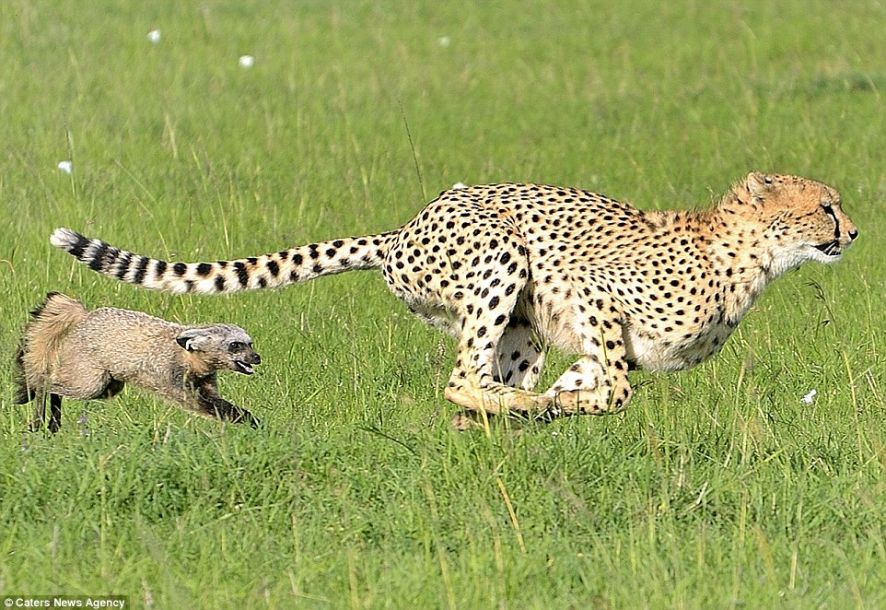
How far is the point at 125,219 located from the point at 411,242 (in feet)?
8.79

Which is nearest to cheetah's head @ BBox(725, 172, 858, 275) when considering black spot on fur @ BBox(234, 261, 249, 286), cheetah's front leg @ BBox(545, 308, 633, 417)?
cheetah's front leg @ BBox(545, 308, 633, 417)

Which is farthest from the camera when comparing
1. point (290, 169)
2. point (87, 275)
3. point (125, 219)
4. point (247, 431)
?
point (290, 169)

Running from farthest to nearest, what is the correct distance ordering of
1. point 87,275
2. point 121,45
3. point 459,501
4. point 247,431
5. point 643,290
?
1. point 121,45
2. point 87,275
3. point 643,290
4. point 247,431
5. point 459,501

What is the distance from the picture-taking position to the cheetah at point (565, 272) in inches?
211

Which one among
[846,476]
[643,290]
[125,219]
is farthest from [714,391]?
[125,219]

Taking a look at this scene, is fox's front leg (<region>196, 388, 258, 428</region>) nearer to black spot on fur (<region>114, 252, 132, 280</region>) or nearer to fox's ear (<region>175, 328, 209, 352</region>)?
fox's ear (<region>175, 328, 209, 352</region>)

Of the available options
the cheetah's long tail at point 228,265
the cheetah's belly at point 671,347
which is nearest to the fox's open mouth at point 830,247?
the cheetah's belly at point 671,347

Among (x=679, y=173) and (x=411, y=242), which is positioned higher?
(x=411, y=242)

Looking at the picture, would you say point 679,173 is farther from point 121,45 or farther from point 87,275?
point 121,45

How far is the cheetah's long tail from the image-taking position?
18.2ft

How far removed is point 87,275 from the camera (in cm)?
714

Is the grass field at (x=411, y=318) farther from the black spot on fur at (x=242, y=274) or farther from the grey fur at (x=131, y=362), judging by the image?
the black spot on fur at (x=242, y=274)

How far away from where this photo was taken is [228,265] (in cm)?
567

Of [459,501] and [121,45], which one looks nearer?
[459,501]
